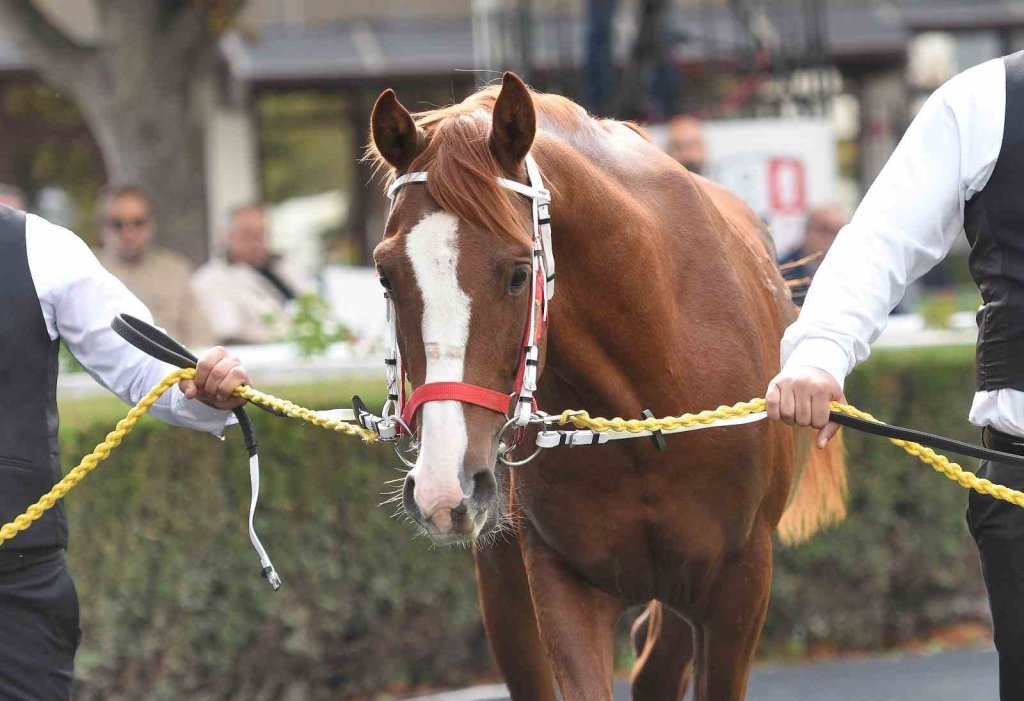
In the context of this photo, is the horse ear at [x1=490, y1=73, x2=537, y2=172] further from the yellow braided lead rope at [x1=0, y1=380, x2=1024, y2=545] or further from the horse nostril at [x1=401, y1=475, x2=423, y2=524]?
the horse nostril at [x1=401, y1=475, x2=423, y2=524]

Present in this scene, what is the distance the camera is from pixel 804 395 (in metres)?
2.80

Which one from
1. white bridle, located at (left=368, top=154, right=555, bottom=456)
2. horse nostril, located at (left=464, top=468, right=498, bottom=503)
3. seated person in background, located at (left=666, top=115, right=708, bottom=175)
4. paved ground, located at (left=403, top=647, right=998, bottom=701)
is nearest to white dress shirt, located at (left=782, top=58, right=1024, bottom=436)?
white bridle, located at (left=368, top=154, right=555, bottom=456)

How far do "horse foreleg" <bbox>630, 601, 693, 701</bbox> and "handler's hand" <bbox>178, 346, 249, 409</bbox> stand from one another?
1599 mm

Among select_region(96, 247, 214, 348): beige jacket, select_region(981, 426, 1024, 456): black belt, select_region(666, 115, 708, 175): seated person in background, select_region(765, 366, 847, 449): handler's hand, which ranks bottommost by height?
select_region(981, 426, 1024, 456): black belt

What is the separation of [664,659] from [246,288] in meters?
3.89

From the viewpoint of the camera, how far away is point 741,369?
364cm

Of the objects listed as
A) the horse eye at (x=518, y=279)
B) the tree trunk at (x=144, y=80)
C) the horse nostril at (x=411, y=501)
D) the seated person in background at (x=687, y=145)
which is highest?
the tree trunk at (x=144, y=80)

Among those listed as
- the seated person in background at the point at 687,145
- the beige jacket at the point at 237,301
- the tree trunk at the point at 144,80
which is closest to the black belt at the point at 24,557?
the beige jacket at the point at 237,301

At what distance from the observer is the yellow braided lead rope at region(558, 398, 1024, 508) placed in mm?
2866

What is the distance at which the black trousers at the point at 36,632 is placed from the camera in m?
3.13

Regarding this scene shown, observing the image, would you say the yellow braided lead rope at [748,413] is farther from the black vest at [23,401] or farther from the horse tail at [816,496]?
the horse tail at [816,496]

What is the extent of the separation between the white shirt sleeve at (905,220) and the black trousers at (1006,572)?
0.38m

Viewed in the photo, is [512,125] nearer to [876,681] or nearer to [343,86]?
[876,681]

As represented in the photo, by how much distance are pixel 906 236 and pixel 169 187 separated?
7976mm
